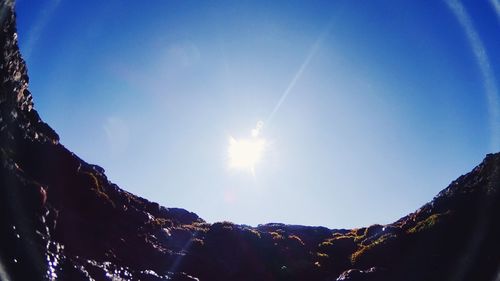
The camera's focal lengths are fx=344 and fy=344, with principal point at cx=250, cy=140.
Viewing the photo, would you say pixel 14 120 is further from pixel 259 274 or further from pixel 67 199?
pixel 259 274

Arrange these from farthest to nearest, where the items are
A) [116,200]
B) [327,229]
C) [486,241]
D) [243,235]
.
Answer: [327,229]
[243,235]
[116,200]
[486,241]

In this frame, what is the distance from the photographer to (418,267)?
2675 cm

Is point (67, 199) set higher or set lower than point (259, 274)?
higher

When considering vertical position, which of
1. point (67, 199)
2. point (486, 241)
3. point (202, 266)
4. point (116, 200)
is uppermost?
point (116, 200)

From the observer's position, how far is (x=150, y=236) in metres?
32.3

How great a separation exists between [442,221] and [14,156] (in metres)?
33.5

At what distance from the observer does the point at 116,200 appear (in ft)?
113

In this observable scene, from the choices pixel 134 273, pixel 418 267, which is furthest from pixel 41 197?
pixel 418 267

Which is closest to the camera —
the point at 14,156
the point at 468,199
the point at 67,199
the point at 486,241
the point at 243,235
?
the point at 14,156

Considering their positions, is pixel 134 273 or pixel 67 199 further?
pixel 67 199

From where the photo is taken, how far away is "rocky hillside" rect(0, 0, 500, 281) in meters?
19.3

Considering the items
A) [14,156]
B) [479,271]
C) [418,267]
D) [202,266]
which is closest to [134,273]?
[202,266]

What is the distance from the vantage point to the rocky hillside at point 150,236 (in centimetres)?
1934

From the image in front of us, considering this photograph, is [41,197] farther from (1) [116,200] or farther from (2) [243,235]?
(2) [243,235]
